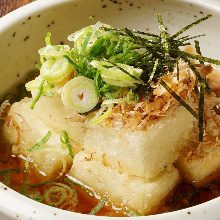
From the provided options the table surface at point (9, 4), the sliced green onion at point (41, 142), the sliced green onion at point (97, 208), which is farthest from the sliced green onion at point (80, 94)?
the table surface at point (9, 4)

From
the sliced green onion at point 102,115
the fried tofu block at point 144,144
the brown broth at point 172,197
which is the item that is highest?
the sliced green onion at point 102,115

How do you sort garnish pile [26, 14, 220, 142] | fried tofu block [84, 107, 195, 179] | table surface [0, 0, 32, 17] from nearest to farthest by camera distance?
fried tofu block [84, 107, 195, 179] < garnish pile [26, 14, 220, 142] < table surface [0, 0, 32, 17]

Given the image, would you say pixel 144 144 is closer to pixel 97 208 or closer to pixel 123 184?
pixel 123 184

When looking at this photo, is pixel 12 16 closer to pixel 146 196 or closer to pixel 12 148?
pixel 12 148

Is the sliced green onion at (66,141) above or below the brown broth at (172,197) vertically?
above

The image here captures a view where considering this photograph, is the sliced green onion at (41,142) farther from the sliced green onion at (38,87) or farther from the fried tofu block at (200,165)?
the fried tofu block at (200,165)

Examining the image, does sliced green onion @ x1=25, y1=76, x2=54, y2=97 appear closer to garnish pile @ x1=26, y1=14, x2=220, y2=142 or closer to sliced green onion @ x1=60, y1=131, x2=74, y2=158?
garnish pile @ x1=26, y1=14, x2=220, y2=142

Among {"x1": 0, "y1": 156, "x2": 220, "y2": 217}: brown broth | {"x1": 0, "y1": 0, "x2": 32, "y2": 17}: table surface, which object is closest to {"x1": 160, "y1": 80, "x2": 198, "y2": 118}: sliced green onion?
{"x1": 0, "y1": 156, "x2": 220, "y2": 217}: brown broth

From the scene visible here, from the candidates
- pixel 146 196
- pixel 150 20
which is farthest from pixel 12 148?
pixel 150 20
